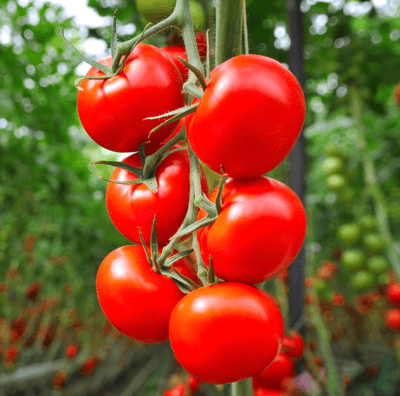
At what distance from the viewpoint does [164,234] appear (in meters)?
0.30

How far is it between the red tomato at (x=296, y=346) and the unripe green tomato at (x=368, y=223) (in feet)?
2.70

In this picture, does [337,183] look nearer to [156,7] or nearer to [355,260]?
[355,260]

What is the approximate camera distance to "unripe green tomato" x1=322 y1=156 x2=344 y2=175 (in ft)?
Result: 4.27

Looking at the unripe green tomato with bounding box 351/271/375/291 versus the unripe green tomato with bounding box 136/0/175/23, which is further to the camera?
the unripe green tomato with bounding box 351/271/375/291

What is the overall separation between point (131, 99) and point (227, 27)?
95 mm

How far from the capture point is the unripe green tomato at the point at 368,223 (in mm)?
1219

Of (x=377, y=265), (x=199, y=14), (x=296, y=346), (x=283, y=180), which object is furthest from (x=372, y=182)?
(x=199, y=14)

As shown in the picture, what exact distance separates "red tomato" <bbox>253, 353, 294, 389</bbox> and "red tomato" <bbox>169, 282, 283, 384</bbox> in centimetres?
25

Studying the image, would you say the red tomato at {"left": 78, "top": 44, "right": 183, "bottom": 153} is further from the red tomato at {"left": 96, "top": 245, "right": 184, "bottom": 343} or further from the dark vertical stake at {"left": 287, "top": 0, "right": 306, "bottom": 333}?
the dark vertical stake at {"left": 287, "top": 0, "right": 306, "bottom": 333}

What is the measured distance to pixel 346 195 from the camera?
4.27 ft

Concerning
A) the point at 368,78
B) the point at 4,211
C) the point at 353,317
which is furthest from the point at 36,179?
the point at 353,317

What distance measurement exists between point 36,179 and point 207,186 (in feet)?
5.12

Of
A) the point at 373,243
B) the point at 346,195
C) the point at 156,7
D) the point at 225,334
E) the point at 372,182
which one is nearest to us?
the point at 225,334

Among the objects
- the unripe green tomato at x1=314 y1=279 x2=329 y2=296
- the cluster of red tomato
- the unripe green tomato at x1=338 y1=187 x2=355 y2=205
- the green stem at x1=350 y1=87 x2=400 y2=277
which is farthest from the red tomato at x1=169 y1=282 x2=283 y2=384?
the unripe green tomato at x1=338 y1=187 x2=355 y2=205
